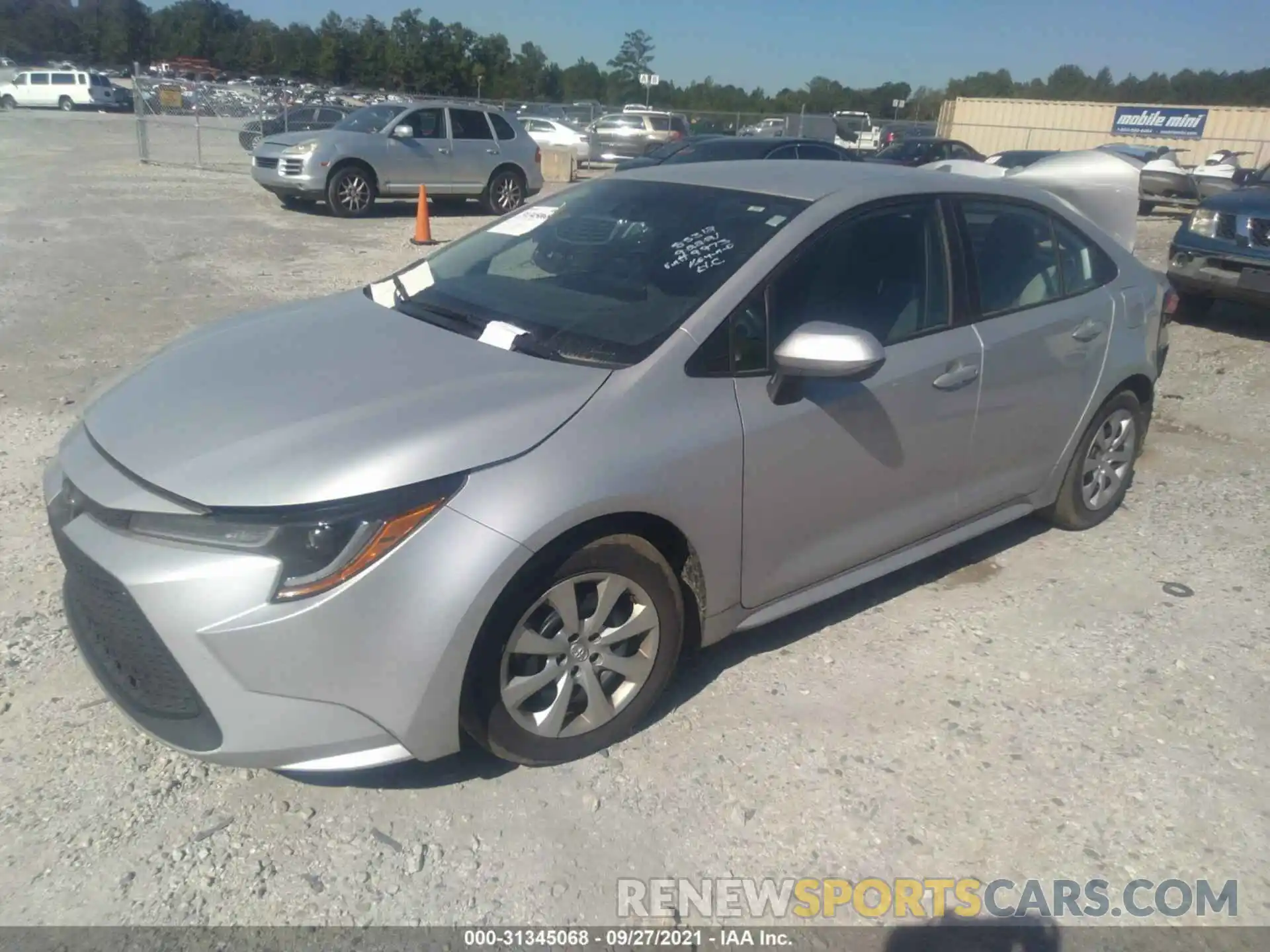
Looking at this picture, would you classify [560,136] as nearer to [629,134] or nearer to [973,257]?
[629,134]

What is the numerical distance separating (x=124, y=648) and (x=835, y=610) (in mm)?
2576

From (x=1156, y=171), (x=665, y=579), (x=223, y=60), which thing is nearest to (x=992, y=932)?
(x=665, y=579)

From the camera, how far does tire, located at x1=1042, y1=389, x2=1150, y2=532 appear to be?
14.7ft

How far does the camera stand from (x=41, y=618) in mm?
3512

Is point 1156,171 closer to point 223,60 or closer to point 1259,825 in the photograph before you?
point 1259,825

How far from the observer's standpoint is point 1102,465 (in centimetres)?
466

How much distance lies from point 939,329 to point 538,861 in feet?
7.71

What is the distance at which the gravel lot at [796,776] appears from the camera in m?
2.51

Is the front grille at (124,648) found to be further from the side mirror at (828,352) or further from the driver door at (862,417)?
the side mirror at (828,352)

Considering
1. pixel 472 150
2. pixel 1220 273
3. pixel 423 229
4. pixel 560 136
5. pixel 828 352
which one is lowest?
pixel 423 229

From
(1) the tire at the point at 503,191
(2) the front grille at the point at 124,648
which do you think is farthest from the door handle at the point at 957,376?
(1) the tire at the point at 503,191

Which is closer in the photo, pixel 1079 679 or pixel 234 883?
pixel 234 883

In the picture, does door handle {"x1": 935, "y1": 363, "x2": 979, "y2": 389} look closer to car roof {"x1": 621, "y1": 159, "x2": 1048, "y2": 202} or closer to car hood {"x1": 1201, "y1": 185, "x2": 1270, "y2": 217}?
car roof {"x1": 621, "y1": 159, "x2": 1048, "y2": 202}

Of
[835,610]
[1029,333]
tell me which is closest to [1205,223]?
[1029,333]
